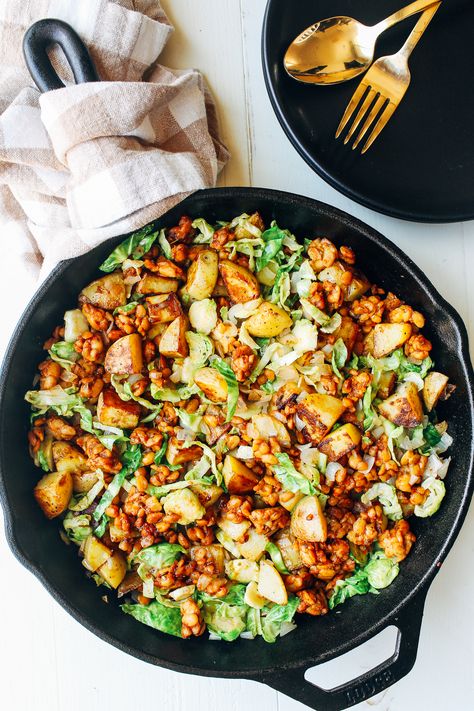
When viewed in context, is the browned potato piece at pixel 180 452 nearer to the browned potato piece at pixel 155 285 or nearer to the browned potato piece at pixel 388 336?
the browned potato piece at pixel 155 285

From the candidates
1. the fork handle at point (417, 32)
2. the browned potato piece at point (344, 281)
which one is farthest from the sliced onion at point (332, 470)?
the fork handle at point (417, 32)

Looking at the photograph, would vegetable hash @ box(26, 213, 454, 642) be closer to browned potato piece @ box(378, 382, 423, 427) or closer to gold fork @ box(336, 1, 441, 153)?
browned potato piece @ box(378, 382, 423, 427)

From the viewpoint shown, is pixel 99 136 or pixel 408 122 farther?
pixel 408 122

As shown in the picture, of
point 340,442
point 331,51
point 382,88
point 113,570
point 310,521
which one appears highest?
point 331,51

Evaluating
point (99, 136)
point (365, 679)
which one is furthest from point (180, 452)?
point (99, 136)

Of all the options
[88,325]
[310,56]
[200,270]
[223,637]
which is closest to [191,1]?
[310,56]

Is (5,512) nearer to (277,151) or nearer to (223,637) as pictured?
(223,637)

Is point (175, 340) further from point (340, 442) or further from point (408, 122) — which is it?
point (408, 122)
